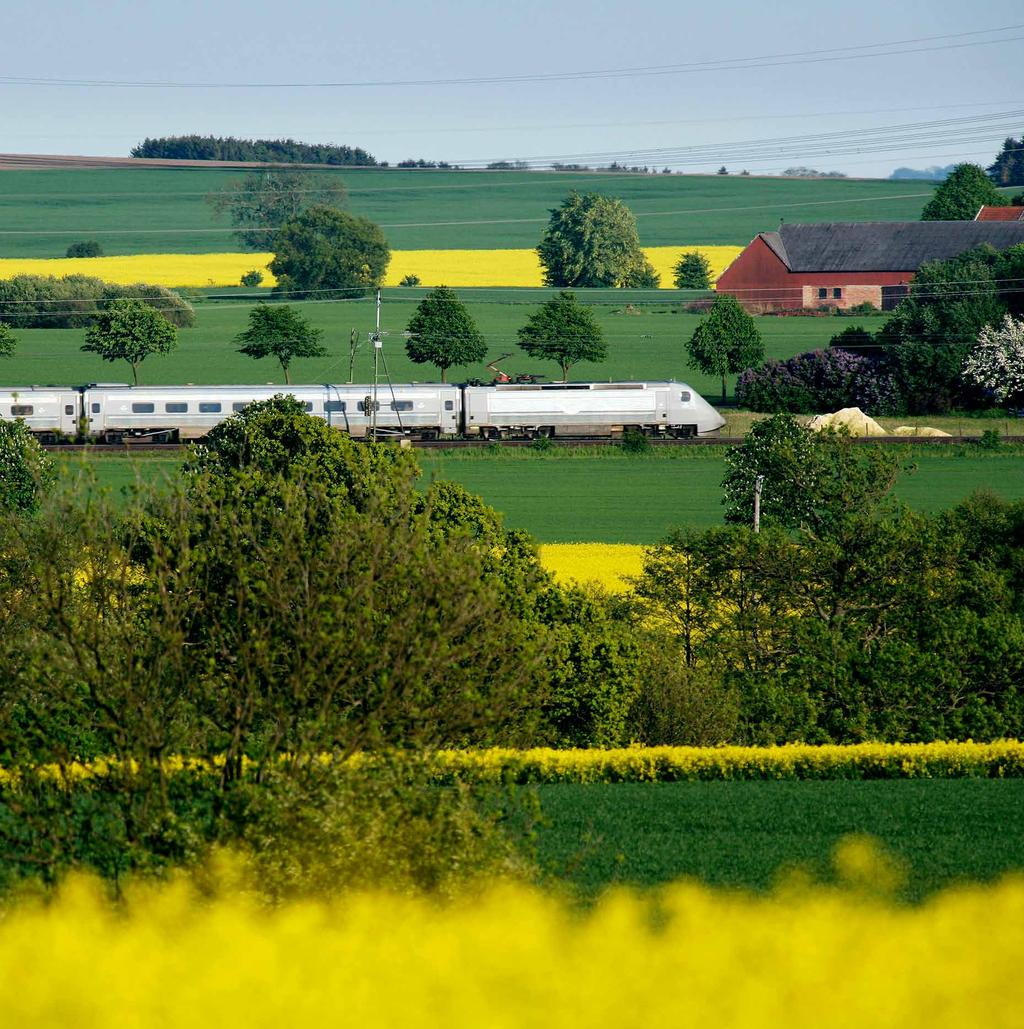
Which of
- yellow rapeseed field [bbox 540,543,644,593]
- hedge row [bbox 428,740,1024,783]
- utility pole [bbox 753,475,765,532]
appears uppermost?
utility pole [bbox 753,475,765,532]

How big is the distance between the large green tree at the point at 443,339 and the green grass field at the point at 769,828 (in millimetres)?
61433

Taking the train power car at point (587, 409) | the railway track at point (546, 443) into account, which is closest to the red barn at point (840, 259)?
the train power car at point (587, 409)

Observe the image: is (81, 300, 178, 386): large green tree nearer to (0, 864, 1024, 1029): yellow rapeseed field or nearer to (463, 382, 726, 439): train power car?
(463, 382, 726, 439): train power car

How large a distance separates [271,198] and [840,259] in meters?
65.8

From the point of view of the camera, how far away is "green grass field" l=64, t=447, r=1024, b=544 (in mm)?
49562

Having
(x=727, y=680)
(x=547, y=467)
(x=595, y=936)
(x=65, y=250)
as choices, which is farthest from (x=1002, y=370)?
(x=65, y=250)

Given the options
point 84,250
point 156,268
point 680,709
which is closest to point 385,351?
point 156,268

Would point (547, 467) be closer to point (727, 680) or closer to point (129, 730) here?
point (727, 680)

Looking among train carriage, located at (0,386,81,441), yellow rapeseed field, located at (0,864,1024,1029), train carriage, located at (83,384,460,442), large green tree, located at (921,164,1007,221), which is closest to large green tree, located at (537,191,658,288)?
large green tree, located at (921,164,1007,221)

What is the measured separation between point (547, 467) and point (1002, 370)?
87.6 feet

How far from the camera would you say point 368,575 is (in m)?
15.0

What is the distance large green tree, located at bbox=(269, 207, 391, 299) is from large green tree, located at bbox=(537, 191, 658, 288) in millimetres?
14886

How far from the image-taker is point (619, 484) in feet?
188

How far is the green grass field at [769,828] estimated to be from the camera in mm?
18250
